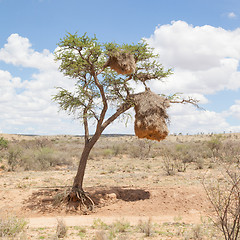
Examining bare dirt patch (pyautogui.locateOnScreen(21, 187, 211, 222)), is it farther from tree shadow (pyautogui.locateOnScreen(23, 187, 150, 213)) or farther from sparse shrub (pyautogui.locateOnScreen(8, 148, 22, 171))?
sparse shrub (pyautogui.locateOnScreen(8, 148, 22, 171))

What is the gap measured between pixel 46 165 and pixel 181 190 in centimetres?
1370

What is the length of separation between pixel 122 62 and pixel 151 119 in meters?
2.59

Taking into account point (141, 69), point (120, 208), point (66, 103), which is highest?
point (141, 69)

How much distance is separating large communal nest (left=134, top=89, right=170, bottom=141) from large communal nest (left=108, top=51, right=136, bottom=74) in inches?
57.8

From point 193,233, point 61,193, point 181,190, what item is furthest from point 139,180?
point 193,233

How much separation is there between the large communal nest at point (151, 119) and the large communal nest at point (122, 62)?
57.8 inches

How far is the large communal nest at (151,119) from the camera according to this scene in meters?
10.6

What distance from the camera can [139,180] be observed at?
637 inches

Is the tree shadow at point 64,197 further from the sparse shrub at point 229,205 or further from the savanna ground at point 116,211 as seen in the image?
the sparse shrub at point 229,205

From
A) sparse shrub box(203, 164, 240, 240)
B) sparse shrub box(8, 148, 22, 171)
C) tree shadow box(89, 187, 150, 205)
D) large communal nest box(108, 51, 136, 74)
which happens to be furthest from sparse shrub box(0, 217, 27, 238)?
sparse shrub box(8, 148, 22, 171)

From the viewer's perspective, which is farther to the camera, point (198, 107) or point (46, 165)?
point (46, 165)

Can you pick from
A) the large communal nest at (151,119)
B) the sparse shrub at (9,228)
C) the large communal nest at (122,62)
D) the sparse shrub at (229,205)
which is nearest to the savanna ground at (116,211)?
the sparse shrub at (9,228)

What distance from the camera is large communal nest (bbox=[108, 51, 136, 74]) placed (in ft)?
35.9

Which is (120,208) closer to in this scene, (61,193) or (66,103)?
(61,193)
